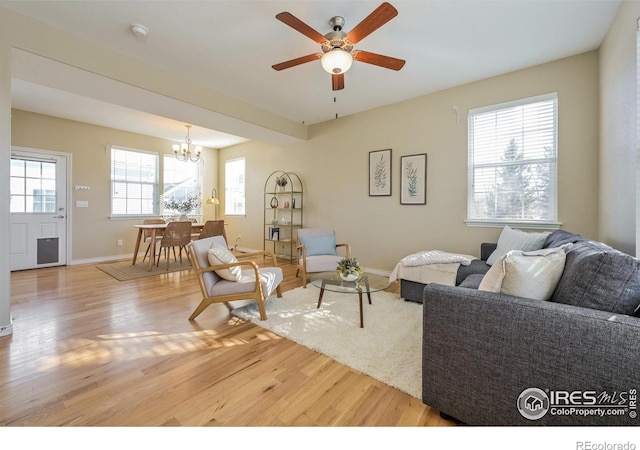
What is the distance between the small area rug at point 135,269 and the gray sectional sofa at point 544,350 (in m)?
4.44

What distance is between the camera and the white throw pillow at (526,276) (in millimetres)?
1293

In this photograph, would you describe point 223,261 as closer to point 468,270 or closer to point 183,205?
point 468,270

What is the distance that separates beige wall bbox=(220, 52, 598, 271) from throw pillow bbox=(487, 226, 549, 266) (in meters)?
0.50

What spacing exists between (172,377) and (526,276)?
2.11m

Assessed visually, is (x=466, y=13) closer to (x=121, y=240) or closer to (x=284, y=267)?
(x=284, y=267)

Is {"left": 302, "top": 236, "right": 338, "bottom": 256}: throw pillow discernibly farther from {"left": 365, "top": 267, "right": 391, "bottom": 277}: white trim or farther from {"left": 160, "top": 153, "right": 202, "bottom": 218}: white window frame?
{"left": 160, "top": 153, "right": 202, "bottom": 218}: white window frame

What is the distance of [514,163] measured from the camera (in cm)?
334

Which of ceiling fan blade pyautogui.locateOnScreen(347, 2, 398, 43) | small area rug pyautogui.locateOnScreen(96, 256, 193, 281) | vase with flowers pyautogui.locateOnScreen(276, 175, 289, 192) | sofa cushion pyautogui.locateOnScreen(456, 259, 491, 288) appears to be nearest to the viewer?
ceiling fan blade pyautogui.locateOnScreen(347, 2, 398, 43)

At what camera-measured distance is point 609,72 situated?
2.49m

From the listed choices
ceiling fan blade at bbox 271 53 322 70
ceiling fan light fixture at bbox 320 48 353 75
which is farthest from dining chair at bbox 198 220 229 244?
ceiling fan light fixture at bbox 320 48 353 75

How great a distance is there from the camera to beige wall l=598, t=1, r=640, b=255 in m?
1.95

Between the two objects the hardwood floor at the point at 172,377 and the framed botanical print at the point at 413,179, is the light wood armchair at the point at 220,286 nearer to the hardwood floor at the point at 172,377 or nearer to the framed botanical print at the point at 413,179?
the hardwood floor at the point at 172,377

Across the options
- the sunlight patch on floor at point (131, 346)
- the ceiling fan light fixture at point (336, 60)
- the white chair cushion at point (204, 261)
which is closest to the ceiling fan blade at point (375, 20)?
the ceiling fan light fixture at point (336, 60)

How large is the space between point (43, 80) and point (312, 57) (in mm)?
2807
